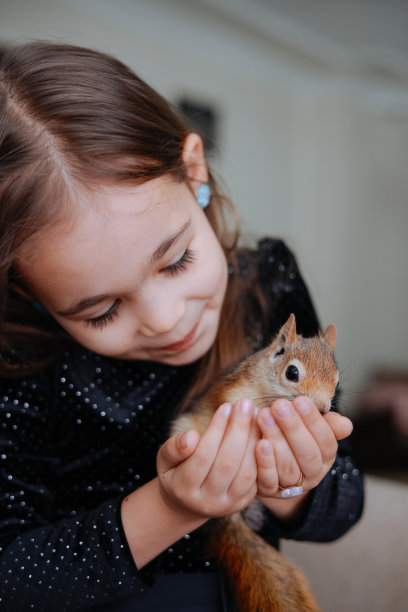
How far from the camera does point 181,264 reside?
0.58 m

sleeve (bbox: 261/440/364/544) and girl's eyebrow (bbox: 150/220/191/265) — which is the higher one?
girl's eyebrow (bbox: 150/220/191/265)

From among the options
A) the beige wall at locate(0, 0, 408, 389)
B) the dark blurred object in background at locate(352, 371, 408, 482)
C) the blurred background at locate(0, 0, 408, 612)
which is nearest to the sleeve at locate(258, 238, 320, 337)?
the dark blurred object in background at locate(352, 371, 408, 482)

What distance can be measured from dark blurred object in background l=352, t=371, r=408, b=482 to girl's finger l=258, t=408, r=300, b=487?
19 cm

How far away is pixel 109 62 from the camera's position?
625 mm

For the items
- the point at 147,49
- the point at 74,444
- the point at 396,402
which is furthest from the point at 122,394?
the point at 147,49

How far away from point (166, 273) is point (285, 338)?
0.51 ft

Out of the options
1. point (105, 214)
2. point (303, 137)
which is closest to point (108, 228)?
point (105, 214)

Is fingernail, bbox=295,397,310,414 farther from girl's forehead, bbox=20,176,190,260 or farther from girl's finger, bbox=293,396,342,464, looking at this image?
girl's forehead, bbox=20,176,190,260

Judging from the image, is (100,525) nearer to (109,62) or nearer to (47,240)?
(47,240)

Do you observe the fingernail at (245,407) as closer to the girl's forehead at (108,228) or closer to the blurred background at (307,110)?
the girl's forehead at (108,228)

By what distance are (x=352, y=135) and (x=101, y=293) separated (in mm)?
3110

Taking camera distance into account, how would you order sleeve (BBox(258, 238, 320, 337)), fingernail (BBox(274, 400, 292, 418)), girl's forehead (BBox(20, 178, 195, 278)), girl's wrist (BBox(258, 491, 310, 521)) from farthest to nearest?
sleeve (BBox(258, 238, 320, 337)) < girl's wrist (BBox(258, 491, 310, 521)) < girl's forehead (BBox(20, 178, 195, 278)) < fingernail (BBox(274, 400, 292, 418))

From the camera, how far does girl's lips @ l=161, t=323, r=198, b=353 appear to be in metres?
0.62

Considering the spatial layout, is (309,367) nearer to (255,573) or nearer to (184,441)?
(184,441)
